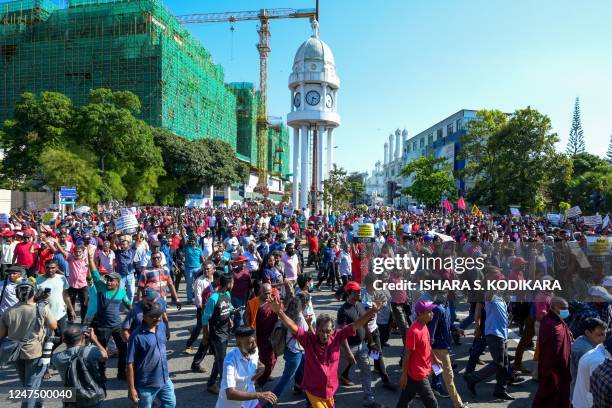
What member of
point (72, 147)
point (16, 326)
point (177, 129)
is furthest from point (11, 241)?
point (177, 129)

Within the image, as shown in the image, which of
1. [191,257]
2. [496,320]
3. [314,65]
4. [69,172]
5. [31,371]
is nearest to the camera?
[31,371]

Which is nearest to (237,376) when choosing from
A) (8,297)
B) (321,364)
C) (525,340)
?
(321,364)

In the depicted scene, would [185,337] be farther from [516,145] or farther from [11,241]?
[516,145]

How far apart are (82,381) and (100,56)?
58.9 metres

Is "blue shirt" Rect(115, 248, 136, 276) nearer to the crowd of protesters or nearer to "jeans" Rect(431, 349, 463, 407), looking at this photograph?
the crowd of protesters

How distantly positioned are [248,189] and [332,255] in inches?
2784

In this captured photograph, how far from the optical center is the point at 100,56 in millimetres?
54562

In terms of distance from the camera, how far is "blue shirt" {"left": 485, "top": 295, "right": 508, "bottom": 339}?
5766 millimetres

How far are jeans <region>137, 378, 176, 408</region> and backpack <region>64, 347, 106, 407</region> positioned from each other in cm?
35

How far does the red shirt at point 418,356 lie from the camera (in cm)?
475

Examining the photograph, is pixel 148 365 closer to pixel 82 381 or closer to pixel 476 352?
pixel 82 381

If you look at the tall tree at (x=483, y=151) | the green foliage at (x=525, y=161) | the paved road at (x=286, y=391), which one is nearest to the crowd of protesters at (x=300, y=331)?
the paved road at (x=286, y=391)

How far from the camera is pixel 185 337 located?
8.23 meters

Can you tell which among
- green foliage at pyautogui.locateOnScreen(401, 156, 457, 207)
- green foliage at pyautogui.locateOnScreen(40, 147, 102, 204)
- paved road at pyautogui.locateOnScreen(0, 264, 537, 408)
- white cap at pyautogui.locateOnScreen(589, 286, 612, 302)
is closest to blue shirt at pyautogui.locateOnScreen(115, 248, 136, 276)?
paved road at pyautogui.locateOnScreen(0, 264, 537, 408)
